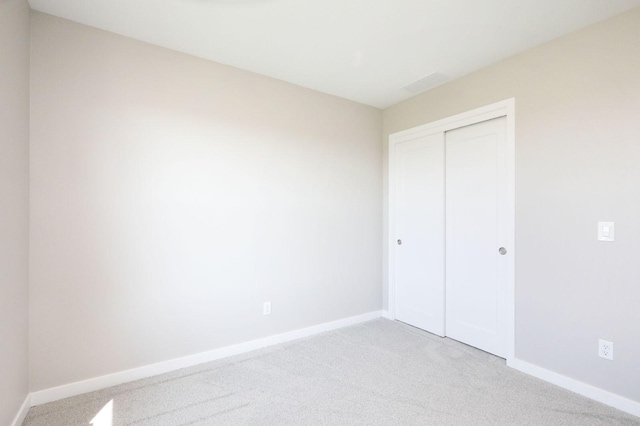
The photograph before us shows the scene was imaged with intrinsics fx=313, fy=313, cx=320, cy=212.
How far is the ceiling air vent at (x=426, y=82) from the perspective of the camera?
9.64 ft

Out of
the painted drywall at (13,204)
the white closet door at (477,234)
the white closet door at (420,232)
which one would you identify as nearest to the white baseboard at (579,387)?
the white closet door at (477,234)

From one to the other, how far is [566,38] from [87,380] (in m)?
4.20

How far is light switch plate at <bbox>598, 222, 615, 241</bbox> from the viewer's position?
2.08 metres

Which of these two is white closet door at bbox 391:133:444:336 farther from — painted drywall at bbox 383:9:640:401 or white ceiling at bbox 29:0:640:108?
white ceiling at bbox 29:0:640:108

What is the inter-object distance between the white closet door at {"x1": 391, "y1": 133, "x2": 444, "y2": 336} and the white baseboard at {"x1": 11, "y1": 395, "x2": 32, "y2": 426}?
3255 mm

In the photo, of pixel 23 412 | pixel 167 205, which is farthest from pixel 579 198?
pixel 23 412

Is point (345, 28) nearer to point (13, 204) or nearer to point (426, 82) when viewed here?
point (426, 82)

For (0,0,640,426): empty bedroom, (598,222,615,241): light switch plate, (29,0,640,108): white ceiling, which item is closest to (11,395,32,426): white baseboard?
(0,0,640,426): empty bedroom

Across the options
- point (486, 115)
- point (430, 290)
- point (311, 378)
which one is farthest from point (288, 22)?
point (430, 290)

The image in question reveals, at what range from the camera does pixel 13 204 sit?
68.6 inches

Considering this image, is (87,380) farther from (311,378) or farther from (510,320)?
(510,320)

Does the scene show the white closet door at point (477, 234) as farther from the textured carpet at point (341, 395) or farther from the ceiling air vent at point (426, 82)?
the ceiling air vent at point (426, 82)

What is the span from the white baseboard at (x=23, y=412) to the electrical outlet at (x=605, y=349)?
3637mm

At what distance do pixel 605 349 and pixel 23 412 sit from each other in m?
3.71
